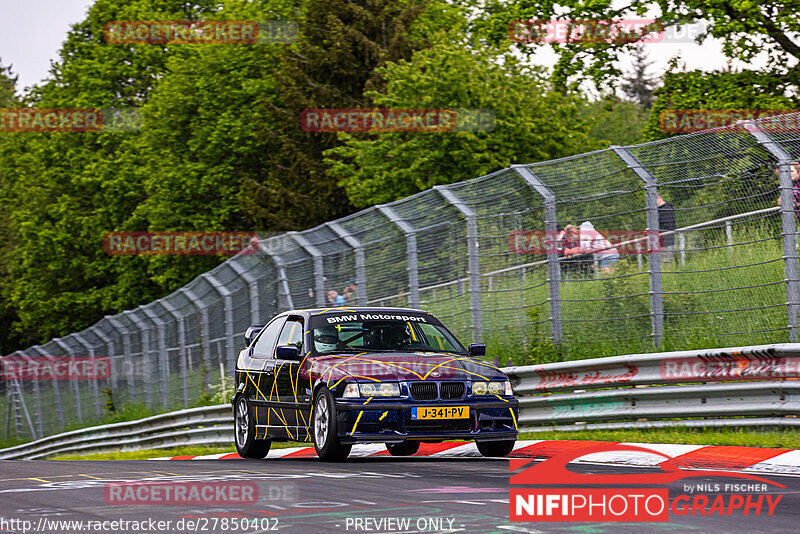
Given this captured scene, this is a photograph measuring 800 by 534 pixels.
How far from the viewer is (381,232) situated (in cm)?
1691

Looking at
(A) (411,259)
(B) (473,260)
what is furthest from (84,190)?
(B) (473,260)

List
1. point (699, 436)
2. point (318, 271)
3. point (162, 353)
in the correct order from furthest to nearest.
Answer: point (162, 353) < point (318, 271) < point (699, 436)

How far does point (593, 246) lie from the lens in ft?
44.6

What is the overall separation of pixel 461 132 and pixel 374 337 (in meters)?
20.6

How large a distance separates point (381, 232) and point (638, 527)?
1109 cm

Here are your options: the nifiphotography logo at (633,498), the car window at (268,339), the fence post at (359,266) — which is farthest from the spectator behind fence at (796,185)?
the fence post at (359,266)

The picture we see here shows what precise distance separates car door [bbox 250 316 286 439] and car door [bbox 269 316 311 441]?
14 centimetres

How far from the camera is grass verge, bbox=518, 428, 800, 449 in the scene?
9.89 metres

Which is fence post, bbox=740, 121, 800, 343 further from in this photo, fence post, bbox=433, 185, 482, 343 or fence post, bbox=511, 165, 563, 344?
fence post, bbox=433, 185, 482, 343

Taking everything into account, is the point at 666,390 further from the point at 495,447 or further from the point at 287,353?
the point at 287,353

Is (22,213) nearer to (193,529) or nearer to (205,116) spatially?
(205,116)

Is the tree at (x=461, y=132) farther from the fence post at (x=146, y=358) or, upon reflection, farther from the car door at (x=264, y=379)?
the car door at (x=264, y=379)

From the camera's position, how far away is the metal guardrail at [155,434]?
18.9 m

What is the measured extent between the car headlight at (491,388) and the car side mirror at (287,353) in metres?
1.90
